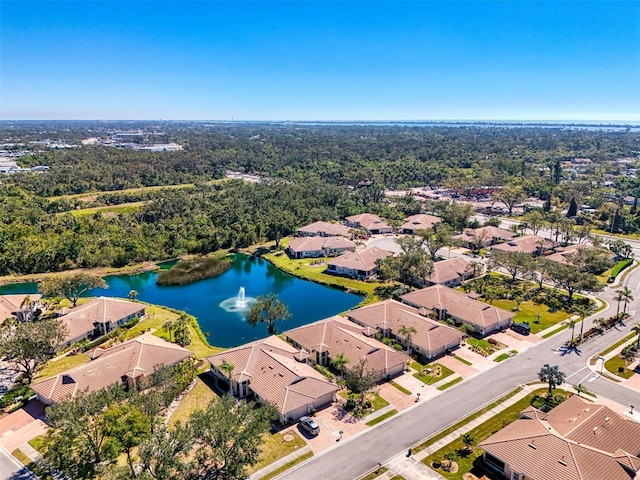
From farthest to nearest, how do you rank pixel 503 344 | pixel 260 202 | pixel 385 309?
pixel 260 202, pixel 385 309, pixel 503 344

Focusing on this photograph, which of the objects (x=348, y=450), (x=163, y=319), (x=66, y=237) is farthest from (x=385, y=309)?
(x=66, y=237)

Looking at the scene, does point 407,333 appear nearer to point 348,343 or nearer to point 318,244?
point 348,343

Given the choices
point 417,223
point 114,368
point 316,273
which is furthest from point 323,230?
point 114,368

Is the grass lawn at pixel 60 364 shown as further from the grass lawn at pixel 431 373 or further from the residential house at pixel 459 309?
the residential house at pixel 459 309

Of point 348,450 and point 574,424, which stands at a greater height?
point 574,424

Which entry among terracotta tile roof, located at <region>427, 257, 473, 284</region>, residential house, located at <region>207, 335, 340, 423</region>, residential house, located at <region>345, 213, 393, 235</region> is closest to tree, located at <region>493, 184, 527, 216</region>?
residential house, located at <region>345, 213, 393, 235</region>

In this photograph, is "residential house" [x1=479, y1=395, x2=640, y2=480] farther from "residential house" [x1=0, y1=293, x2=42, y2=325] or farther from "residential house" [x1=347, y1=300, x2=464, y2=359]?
"residential house" [x1=0, y1=293, x2=42, y2=325]

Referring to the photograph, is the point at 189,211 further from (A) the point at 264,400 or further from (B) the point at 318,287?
(A) the point at 264,400
